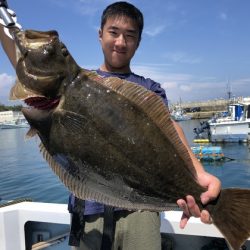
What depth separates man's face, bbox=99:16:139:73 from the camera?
3.10 meters

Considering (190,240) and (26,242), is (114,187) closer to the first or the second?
(190,240)

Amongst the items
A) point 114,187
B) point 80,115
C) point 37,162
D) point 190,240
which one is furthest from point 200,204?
point 37,162

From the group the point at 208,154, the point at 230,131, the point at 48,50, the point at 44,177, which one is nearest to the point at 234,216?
the point at 48,50

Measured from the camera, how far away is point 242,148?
3491cm

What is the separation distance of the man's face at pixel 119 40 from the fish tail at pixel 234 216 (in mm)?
1535

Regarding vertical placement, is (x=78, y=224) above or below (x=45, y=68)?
below

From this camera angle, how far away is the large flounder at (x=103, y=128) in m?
2.23

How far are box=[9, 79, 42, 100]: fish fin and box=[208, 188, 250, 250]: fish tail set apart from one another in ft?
4.59

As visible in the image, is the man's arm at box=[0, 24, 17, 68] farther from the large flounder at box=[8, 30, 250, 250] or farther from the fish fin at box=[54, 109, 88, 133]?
the fish fin at box=[54, 109, 88, 133]

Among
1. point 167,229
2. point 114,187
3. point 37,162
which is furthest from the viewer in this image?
point 37,162

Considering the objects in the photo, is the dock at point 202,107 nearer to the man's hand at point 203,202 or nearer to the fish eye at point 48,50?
the man's hand at point 203,202

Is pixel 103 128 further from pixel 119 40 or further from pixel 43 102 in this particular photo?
pixel 119 40

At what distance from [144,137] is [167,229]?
261cm

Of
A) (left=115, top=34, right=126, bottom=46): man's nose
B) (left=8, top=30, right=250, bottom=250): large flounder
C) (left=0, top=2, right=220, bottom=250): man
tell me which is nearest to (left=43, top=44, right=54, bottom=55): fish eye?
(left=8, top=30, right=250, bottom=250): large flounder
